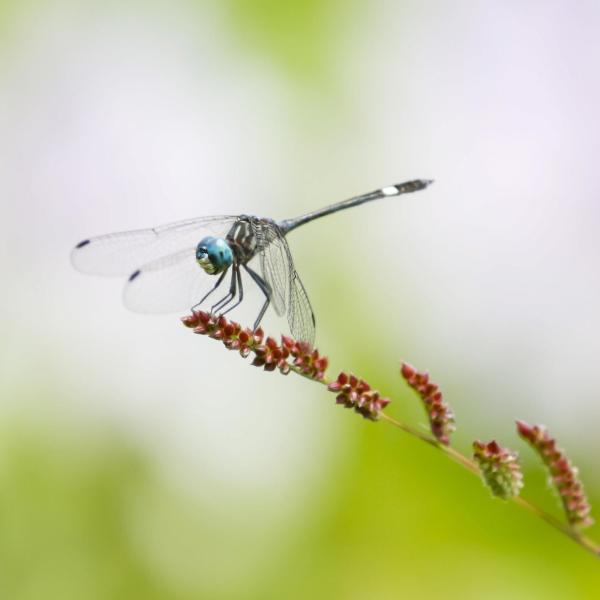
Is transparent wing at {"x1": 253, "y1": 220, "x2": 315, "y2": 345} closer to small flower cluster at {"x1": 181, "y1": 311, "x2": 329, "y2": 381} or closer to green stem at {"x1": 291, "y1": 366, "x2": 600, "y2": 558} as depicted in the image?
small flower cluster at {"x1": 181, "y1": 311, "x2": 329, "y2": 381}

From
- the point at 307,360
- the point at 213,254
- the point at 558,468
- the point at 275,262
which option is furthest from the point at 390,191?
the point at 558,468

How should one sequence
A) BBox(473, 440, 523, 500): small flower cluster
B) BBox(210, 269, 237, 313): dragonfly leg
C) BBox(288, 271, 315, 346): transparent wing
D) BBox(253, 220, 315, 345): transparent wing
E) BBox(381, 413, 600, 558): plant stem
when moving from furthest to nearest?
1. BBox(210, 269, 237, 313): dragonfly leg
2. BBox(253, 220, 315, 345): transparent wing
3. BBox(288, 271, 315, 346): transparent wing
4. BBox(473, 440, 523, 500): small flower cluster
5. BBox(381, 413, 600, 558): plant stem

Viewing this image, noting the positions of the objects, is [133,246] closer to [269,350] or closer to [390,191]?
[390,191]

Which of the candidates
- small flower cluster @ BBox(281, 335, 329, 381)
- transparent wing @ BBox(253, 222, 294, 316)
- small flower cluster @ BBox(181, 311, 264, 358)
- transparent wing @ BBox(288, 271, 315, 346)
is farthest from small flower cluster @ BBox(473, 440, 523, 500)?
transparent wing @ BBox(253, 222, 294, 316)

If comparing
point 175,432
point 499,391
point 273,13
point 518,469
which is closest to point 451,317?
point 499,391

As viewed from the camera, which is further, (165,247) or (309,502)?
(309,502)

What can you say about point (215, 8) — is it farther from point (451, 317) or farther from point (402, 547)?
point (402, 547)

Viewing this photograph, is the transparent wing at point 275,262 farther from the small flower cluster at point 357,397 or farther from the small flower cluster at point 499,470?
the small flower cluster at point 499,470
